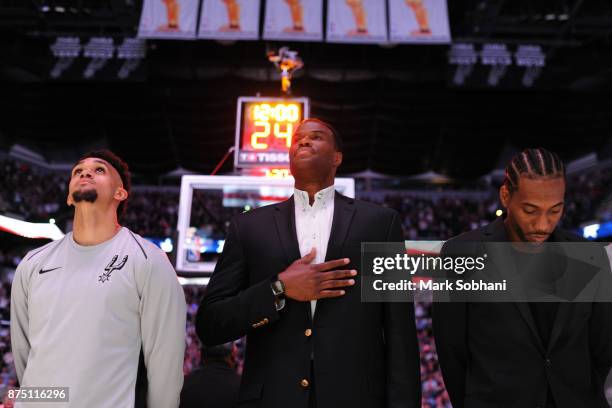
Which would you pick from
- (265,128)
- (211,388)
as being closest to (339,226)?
(211,388)

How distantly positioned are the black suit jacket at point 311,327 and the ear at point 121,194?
612mm

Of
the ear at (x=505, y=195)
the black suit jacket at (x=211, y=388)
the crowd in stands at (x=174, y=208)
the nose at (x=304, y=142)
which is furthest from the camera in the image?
the crowd in stands at (x=174, y=208)

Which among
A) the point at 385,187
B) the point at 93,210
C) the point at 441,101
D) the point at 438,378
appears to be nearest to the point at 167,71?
the point at 441,101

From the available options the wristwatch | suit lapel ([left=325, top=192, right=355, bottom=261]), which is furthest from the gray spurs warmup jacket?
suit lapel ([left=325, top=192, right=355, bottom=261])

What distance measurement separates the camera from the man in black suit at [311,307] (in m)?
2.28

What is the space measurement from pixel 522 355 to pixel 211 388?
1980mm

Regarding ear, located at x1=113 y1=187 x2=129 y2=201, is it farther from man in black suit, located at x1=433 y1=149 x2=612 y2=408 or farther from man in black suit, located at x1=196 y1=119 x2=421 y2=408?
man in black suit, located at x1=433 y1=149 x2=612 y2=408

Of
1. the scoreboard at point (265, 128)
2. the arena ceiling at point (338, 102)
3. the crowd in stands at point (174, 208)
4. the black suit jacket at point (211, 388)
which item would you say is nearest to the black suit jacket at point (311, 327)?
the black suit jacket at point (211, 388)

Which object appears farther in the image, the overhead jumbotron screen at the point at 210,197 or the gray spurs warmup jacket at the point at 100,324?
the overhead jumbotron screen at the point at 210,197

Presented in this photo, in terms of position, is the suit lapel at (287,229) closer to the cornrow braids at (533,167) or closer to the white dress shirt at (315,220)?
the white dress shirt at (315,220)

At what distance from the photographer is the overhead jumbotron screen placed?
5075 millimetres

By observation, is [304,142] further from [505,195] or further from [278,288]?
[505,195]

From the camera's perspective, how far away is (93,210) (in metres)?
2.68

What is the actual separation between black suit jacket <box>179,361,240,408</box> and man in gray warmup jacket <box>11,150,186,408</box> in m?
1.08
